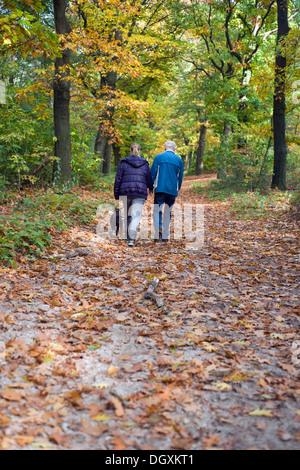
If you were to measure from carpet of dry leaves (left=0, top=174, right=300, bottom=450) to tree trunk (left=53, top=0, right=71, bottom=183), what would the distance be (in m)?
6.09

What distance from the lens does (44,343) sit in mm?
3631

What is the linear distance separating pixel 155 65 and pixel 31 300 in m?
18.1

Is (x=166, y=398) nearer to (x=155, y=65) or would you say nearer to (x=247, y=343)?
(x=247, y=343)

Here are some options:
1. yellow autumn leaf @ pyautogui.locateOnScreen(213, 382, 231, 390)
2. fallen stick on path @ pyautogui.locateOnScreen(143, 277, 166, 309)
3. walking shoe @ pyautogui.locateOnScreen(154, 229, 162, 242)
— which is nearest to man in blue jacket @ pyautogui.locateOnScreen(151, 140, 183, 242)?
walking shoe @ pyautogui.locateOnScreen(154, 229, 162, 242)

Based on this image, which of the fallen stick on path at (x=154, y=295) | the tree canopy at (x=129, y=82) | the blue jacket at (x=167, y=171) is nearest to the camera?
the fallen stick on path at (x=154, y=295)

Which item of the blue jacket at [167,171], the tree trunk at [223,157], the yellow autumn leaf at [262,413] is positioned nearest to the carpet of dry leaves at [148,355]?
the yellow autumn leaf at [262,413]

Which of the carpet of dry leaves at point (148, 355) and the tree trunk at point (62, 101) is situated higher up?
the tree trunk at point (62, 101)

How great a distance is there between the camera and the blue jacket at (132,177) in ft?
26.6

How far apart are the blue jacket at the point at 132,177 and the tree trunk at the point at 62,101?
14.5ft

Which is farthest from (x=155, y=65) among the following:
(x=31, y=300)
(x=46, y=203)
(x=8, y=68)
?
(x=31, y=300)

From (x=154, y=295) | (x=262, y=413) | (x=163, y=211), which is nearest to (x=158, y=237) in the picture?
(x=163, y=211)

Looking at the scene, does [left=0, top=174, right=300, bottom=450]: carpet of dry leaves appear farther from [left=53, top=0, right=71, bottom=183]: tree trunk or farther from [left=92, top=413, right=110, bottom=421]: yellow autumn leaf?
[left=53, top=0, right=71, bottom=183]: tree trunk

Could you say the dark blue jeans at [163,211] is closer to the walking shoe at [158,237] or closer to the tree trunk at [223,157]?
the walking shoe at [158,237]
